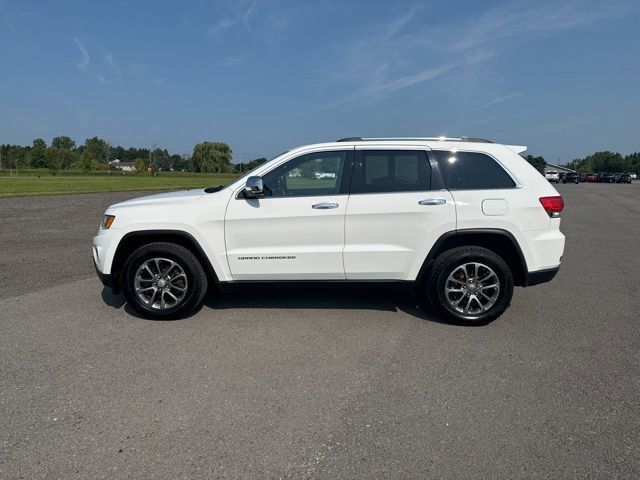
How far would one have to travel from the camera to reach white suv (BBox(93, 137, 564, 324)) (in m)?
4.05

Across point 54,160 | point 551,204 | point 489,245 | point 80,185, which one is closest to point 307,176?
point 489,245

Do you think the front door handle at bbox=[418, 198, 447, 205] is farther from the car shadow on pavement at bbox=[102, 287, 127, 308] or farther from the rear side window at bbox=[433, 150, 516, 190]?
the car shadow on pavement at bbox=[102, 287, 127, 308]

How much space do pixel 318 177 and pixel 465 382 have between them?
8.09 feet

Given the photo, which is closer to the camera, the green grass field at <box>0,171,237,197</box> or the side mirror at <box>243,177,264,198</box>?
the side mirror at <box>243,177,264,198</box>

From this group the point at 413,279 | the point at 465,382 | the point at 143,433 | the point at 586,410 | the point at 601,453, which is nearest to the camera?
the point at 601,453

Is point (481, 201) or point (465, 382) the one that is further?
point (481, 201)

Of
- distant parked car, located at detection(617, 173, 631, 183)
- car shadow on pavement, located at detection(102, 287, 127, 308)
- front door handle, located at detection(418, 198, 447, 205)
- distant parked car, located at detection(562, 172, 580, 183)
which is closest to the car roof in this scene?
front door handle, located at detection(418, 198, 447, 205)

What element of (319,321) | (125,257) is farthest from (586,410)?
(125,257)

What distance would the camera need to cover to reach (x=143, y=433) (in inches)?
97.0

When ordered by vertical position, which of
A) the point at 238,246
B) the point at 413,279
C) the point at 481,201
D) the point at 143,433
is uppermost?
the point at 481,201

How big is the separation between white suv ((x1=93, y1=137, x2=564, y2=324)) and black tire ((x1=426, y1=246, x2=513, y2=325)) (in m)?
0.01

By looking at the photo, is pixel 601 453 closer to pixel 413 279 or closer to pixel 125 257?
pixel 413 279

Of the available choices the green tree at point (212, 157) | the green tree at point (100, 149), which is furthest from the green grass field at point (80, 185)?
the green tree at point (100, 149)

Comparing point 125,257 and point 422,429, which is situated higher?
point 125,257
